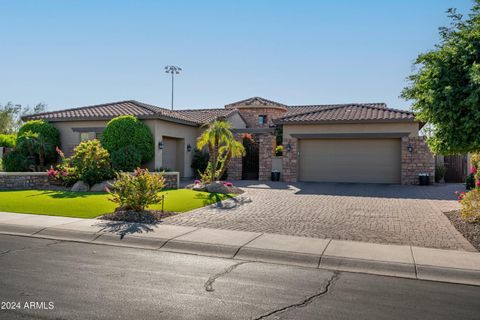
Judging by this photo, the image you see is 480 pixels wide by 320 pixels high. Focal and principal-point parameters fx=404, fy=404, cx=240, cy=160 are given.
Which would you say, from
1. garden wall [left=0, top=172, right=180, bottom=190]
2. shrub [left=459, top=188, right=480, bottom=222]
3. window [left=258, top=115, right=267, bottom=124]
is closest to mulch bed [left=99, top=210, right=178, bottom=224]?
garden wall [left=0, top=172, right=180, bottom=190]

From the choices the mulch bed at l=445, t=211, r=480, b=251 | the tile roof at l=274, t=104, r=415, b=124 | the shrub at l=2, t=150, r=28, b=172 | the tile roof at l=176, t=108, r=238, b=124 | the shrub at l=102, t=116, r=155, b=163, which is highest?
the tile roof at l=176, t=108, r=238, b=124

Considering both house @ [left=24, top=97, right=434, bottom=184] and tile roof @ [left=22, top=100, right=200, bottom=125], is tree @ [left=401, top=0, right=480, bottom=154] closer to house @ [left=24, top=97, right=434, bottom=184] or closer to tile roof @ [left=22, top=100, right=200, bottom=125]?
house @ [left=24, top=97, right=434, bottom=184]

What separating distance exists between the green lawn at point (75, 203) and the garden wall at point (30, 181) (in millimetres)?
2468

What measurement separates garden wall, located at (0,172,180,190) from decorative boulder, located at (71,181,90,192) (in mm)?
707

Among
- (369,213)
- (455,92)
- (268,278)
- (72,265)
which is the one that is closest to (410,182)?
(369,213)

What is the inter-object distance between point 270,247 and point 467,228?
5070 mm

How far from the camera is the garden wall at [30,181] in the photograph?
1695 centimetres

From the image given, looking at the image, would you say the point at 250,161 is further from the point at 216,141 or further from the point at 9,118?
the point at 9,118

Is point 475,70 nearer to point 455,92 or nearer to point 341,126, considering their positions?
point 455,92

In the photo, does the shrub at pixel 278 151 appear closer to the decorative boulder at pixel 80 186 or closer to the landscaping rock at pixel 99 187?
the landscaping rock at pixel 99 187

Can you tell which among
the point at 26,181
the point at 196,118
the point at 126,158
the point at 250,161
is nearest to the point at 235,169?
the point at 250,161

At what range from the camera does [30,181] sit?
17531 mm

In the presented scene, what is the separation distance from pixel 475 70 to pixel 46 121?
22.4m

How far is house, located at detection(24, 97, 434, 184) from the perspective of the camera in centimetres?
2106
